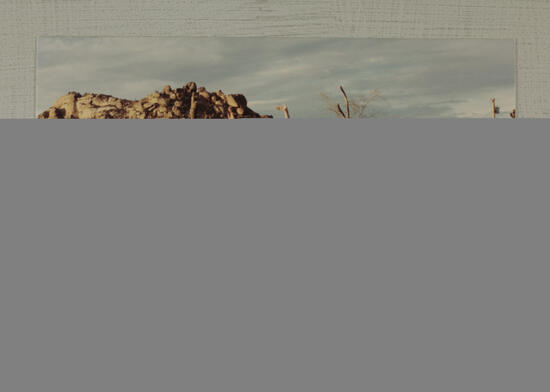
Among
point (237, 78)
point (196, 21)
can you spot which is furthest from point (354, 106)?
point (196, 21)

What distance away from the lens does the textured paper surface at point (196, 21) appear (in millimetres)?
5230

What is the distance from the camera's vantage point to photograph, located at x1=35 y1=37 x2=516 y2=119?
203 inches

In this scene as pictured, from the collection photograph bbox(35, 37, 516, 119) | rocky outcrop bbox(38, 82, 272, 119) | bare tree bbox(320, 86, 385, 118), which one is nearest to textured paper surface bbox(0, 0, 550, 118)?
photograph bbox(35, 37, 516, 119)

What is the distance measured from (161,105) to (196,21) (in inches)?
34.4

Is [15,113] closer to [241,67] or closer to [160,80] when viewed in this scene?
[160,80]

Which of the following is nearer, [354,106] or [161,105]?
[161,105]

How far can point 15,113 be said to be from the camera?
5188 mm

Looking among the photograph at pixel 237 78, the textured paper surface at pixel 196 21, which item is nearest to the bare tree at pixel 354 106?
the photograph at pixel 237 78

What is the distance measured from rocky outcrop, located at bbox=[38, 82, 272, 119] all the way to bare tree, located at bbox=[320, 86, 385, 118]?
684 mm

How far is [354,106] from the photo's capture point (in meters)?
5.27

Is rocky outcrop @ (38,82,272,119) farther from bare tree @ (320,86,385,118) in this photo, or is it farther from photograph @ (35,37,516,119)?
bare tree @ (320,86,385,118)

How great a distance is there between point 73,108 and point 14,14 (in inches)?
43.6

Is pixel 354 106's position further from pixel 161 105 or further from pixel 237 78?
pixel 161 105

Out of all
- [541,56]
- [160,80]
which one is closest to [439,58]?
→ [541,56]
